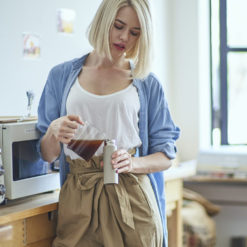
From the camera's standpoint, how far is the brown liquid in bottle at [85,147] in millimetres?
1649

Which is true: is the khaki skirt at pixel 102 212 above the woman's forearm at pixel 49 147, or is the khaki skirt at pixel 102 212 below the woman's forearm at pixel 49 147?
below

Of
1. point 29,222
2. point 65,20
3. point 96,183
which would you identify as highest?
point 65,20

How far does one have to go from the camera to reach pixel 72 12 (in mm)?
2689

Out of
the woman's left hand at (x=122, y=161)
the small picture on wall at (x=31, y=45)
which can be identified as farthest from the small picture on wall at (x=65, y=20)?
the woman's left hand at (x=122, y=161)

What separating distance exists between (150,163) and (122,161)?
0.16 m

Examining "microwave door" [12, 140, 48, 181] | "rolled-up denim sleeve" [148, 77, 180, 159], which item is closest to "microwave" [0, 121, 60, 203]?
"microwave door" [12, 140, 48, 181]

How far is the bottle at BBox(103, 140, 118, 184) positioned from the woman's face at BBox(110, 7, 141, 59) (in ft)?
1.11

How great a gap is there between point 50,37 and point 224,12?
1825 mm

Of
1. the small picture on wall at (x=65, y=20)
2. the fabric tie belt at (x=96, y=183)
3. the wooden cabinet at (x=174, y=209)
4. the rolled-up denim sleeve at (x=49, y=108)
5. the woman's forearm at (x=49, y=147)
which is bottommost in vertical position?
the wooden cabinet at (x=174, y=209)

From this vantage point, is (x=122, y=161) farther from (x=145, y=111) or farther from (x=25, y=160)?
(x=25, y=160)

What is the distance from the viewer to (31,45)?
2.43 m

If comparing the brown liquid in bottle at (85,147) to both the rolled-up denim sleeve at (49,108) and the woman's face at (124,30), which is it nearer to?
the rolled-up denim sleeve at (49,108)

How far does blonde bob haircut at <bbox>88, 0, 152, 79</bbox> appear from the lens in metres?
1.68

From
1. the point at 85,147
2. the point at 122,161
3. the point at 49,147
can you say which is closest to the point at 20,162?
the point at 49,147
